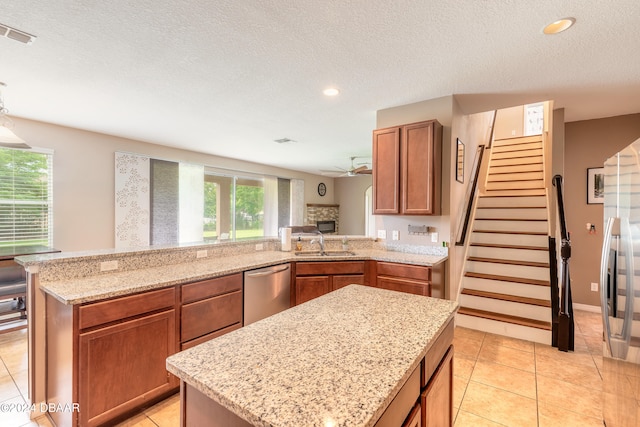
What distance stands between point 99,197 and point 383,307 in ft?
15.9

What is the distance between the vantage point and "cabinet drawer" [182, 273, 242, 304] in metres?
2.25

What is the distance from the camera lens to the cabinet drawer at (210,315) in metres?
2.25

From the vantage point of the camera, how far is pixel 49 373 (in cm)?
203

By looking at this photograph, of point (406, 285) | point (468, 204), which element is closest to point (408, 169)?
point (406, 285)

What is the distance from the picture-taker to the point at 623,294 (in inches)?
57.2

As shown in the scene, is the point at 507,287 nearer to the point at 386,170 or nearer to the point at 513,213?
the point at 513,213

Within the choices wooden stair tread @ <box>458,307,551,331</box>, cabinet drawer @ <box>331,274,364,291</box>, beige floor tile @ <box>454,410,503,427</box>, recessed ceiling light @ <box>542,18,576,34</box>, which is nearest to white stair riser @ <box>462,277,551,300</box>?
wooden stair tread @ <box>458,307,551,331</box>

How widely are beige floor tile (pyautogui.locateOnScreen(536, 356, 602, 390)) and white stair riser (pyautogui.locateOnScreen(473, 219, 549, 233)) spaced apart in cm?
194

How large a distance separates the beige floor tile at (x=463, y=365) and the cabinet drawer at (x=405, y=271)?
0.77 metres

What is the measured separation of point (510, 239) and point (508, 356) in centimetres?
190

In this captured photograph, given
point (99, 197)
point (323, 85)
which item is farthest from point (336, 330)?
point (99, 197)

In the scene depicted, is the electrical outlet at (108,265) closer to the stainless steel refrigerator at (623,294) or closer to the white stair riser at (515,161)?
the stainless steel refrigerator at (623,294)

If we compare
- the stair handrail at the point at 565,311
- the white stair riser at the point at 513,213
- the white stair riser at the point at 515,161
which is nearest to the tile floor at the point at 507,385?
the stair handrail at the point at 565,311

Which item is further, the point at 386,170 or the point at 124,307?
the point at 386,170
